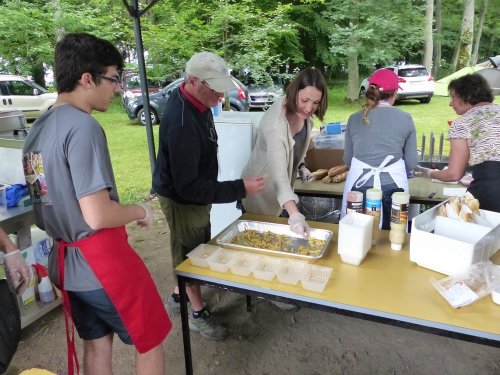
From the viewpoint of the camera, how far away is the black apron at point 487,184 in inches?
82.7

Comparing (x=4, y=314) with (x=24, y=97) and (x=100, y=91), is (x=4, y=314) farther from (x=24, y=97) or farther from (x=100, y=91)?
(x=24, y=97)

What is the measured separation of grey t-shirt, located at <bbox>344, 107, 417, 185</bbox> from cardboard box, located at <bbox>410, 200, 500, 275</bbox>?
0.81 metres

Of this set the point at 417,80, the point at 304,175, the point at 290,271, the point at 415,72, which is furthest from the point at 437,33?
the point at 290,271

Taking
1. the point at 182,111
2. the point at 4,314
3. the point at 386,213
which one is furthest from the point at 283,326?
the point at 4,314

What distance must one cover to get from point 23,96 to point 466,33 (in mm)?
14042

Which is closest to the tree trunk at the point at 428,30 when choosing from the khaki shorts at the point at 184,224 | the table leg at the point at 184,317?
the khaki shorts at the point at 184,224

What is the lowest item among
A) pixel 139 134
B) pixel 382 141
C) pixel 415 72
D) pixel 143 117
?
pixel 139 134

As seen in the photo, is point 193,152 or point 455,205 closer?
point 455,205

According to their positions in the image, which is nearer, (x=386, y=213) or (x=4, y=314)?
(x=4, y=314)

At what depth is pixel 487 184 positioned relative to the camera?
2.13 m

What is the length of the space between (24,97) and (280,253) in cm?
1007

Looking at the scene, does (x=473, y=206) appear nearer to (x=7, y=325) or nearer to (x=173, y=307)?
(x=7, y=325)

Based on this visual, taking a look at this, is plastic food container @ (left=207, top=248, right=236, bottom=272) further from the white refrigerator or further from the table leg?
the white refrigerator

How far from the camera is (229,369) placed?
213 cm
